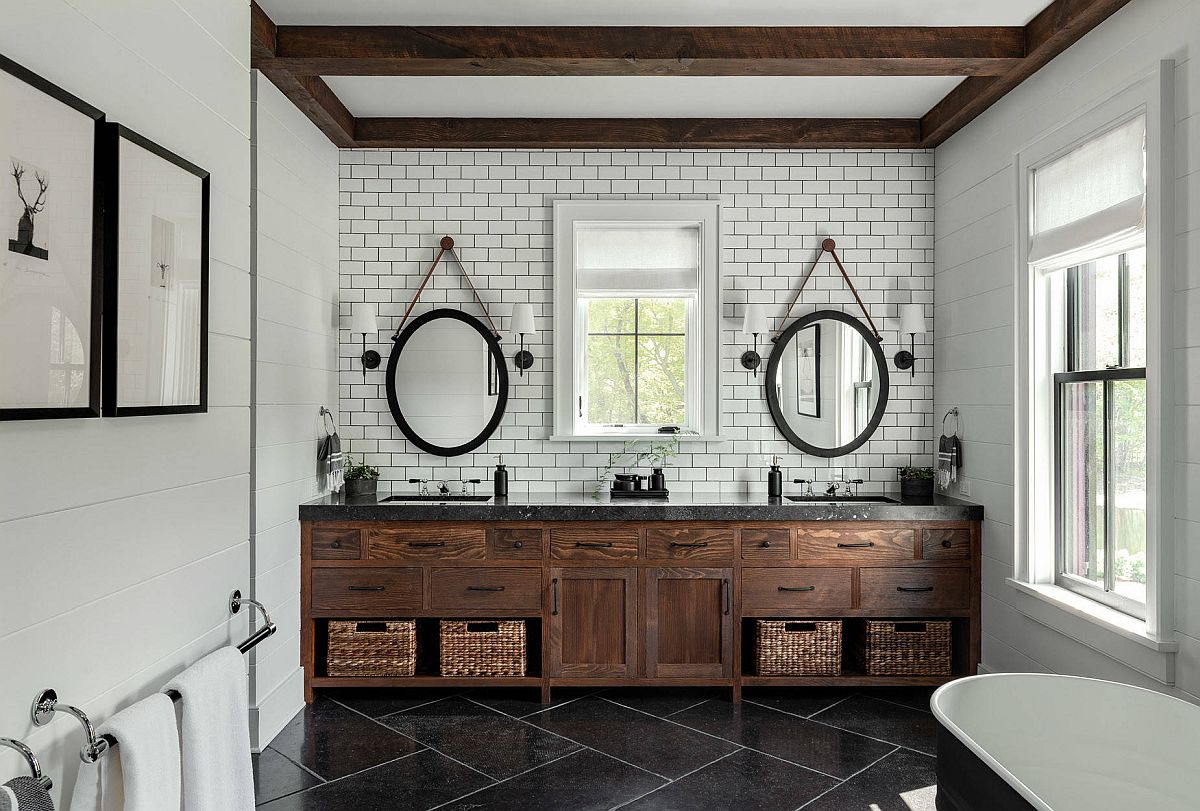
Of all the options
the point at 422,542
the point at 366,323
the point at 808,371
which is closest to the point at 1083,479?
the point at 808,371

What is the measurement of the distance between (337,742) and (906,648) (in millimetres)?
2784

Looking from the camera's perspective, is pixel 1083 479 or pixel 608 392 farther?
pixel 608 392

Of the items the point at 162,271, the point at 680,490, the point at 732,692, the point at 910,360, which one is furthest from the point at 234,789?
the point at 910,360

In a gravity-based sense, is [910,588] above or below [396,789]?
above

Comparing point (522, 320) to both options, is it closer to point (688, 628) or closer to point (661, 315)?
point (661, 315)

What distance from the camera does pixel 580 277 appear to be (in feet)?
14.9

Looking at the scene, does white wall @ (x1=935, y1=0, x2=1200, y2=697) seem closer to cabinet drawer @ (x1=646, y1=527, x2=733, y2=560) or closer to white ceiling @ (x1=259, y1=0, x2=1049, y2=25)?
white ceiling @ (x1=259, y1=0, x2=1049, y2=25)

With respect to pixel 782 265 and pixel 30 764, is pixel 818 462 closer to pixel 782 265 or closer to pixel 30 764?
pixel 782 265

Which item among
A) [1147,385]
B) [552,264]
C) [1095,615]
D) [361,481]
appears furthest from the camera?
[552,264]

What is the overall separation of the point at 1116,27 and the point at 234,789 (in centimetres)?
385

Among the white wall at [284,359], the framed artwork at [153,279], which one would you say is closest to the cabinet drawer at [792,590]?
the white wall at [284,359]

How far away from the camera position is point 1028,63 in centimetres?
335

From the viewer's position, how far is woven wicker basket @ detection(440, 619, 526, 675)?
395 cm

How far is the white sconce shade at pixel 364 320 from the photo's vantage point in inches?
171
